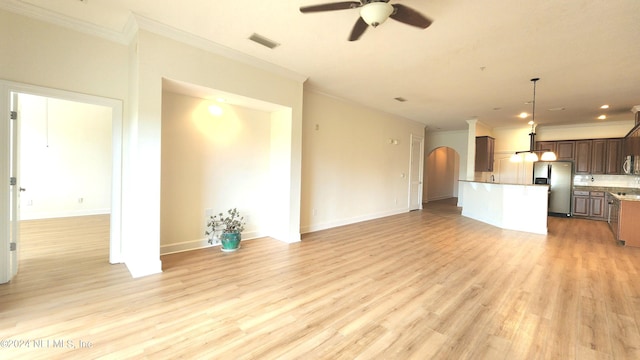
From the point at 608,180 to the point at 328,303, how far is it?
9.54 meters

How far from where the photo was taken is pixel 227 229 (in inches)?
163

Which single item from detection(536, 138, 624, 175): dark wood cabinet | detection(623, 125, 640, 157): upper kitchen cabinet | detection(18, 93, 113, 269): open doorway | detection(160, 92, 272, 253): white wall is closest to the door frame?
detection(160, 92, 272, 253): white wall

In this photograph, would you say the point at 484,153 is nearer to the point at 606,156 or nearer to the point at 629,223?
the point at 606,156

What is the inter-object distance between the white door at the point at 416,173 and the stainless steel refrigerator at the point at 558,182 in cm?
338

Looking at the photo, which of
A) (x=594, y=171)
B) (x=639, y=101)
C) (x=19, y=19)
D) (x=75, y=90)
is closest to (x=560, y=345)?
(x=75, y=90)

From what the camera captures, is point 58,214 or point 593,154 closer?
point 58,214

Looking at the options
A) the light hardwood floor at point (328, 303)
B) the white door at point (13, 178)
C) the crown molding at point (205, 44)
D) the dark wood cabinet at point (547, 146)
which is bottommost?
the light hardwood floor at point (328, 303)

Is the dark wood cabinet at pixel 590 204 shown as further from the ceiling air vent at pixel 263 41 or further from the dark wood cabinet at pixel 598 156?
the ceiling air vent at pixel 263 41

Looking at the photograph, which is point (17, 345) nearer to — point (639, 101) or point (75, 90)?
point (75, 90)

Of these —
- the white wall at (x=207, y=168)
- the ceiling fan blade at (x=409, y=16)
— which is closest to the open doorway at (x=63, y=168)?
the white wall at (x=207, y=168)

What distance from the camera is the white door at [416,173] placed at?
27.2 feet

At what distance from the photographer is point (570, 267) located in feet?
12.1

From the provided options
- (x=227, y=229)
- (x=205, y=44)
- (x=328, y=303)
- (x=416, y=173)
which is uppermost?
A: (x=205, y=44)

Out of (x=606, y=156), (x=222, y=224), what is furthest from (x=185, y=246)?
(x=606, y=156)
